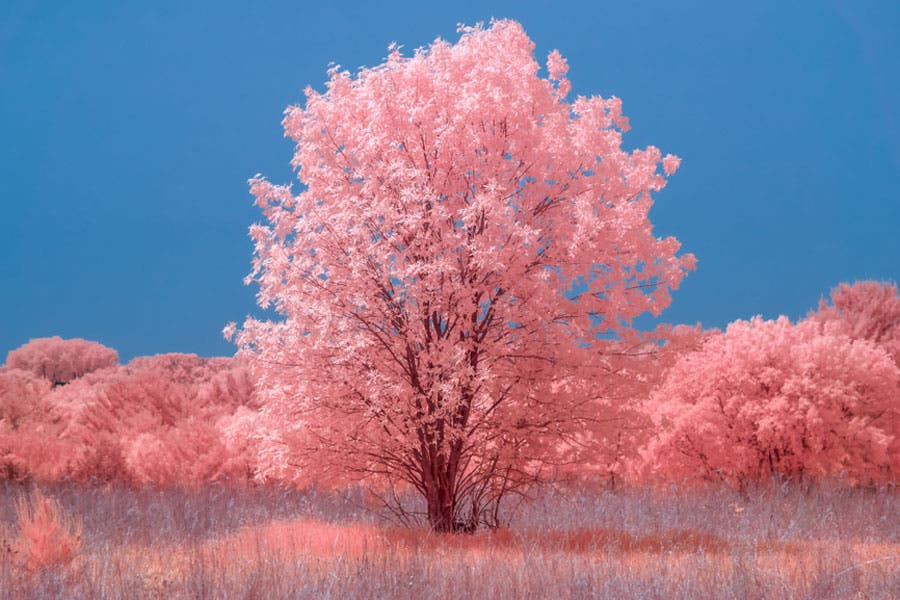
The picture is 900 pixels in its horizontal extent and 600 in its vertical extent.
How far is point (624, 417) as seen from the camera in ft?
35.3

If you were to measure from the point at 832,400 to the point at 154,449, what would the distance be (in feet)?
51.9

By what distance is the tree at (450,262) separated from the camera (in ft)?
33.0

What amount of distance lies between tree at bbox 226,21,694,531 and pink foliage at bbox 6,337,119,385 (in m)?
42.1

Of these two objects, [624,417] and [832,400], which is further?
[832,400]

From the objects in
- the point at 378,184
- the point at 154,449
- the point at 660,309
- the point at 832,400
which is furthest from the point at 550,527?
the point at 154,449

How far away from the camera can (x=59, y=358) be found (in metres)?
48.6

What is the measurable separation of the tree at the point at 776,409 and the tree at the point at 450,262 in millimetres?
8733

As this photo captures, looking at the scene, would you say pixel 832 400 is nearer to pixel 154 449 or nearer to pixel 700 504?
pixel 700 504

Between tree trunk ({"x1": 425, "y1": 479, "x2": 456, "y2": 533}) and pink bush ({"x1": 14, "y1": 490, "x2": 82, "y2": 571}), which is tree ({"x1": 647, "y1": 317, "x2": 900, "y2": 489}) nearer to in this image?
tree trunk ({"x1": 425, "y1": 479, "x2": 456, "y2": 533})

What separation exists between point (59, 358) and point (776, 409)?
4277cm

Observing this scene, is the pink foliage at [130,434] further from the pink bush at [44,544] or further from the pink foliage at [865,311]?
the pink foliage at [865,311]

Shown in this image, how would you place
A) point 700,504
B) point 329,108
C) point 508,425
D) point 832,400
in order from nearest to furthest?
point 508,425 → point 329,108 → point 700,504 → point 832,400

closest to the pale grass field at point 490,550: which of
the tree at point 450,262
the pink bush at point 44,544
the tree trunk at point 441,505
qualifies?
the pink bush at point 44,544

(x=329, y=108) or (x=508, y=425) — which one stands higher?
(x=329, y=108)
